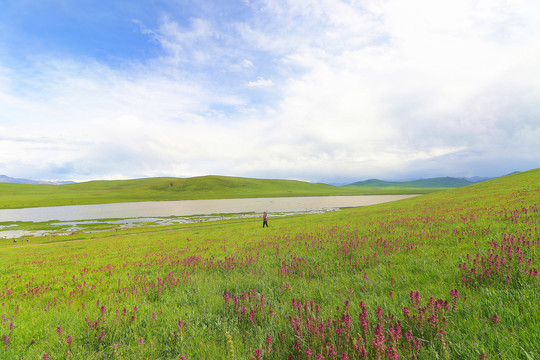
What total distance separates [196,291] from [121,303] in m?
1.77

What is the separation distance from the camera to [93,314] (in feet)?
17.2

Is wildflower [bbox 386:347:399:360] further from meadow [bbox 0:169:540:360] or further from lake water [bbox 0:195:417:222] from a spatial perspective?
lake water [bbox 0:195:417:222]

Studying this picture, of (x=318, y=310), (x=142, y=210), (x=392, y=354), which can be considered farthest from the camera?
(x=142, y=210)

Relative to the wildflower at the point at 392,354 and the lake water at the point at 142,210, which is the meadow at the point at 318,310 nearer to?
the wildflower at the point at 392,354

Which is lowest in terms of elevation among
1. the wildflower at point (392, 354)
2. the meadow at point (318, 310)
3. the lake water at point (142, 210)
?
the lake water at point (142, 210)

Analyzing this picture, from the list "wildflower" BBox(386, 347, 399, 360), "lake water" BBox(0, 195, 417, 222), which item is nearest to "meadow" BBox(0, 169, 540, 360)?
"wildflower" BBox(386, 347, 399, 360)

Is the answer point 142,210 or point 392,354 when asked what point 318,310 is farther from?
point 142,210

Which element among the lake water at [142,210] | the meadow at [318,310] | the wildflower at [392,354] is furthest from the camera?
the lake water at [142,210]

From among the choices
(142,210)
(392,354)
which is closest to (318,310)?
(392,354)

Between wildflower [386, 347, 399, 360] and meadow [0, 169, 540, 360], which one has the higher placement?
wildflower [386, 347, 399, 360]

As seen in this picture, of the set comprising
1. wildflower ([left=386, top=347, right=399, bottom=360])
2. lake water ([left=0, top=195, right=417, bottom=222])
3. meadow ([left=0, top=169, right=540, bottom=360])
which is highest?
wildflower ([left=386, top=347, right=399, bottom=360])

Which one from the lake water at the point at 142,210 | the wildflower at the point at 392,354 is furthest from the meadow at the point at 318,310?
the lake water at the point at 142,210

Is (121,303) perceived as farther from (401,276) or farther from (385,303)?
(401,276)

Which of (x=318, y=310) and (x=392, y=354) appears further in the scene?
(x=318, y=310)
